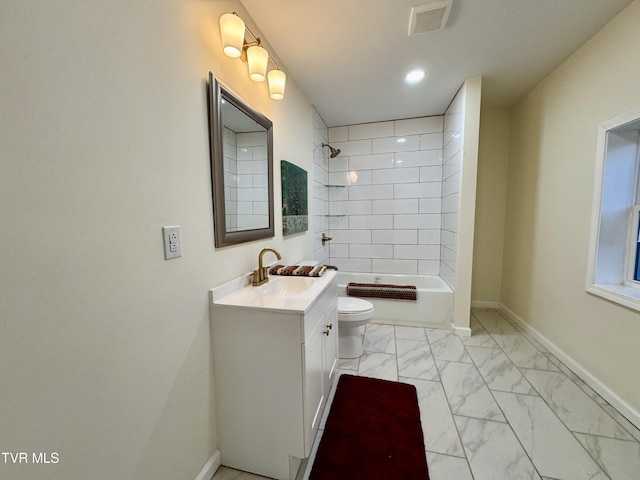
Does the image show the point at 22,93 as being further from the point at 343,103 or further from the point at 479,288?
the point at 479,288

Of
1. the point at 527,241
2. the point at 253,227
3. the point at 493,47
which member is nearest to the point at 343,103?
the point at 493,47

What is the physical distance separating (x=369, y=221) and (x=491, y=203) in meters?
1.49

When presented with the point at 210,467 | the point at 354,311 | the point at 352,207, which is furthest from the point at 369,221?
the point at 210,467

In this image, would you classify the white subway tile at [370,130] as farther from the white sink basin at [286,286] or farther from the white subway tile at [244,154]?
the white sink basin at [286,286]

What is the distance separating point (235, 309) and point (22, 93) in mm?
935

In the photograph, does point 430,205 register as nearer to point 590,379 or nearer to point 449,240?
point 449,240

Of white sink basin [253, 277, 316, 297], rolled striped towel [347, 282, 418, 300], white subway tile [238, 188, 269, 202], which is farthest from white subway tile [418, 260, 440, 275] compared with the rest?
white subway tile [238, 188, 269, 202]

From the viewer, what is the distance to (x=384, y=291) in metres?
2.76

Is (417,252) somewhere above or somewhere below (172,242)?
below

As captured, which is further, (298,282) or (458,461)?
(298,282)

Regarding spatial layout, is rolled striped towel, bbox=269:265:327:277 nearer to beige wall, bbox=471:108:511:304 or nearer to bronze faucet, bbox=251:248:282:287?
bronze faucet, bbox=251:248:282:287

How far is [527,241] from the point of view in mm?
2555

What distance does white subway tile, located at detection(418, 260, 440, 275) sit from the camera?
3.24 m

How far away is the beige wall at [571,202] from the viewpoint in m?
1.51
